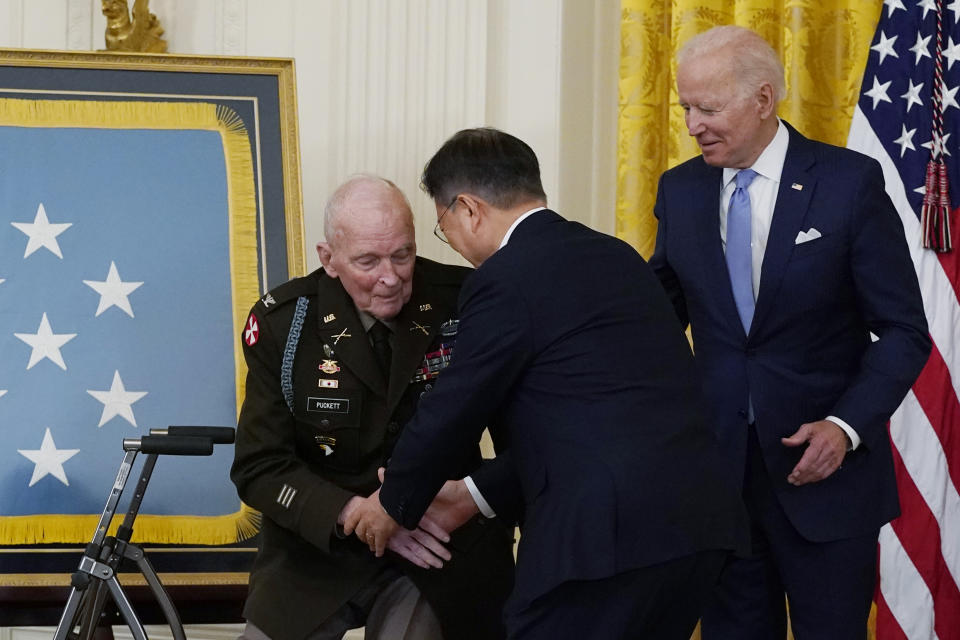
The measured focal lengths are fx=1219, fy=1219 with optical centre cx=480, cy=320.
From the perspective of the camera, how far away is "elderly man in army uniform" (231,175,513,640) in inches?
103

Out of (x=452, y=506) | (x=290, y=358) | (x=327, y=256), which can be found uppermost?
(x=327, y=256)

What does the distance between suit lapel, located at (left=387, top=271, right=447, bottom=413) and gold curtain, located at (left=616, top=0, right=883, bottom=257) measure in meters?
1.04

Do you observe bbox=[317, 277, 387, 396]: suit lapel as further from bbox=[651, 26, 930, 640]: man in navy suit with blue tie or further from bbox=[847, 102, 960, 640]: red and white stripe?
bbox=[847, 102, 960, 640]: red and white stripe

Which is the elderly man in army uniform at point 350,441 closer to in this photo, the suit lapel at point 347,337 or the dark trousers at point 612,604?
the suit lapel at point 347,337

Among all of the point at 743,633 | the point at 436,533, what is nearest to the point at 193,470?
the point at 436,533

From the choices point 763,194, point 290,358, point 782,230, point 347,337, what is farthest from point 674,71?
point 290,358

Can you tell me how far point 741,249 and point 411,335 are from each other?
0.76 meters

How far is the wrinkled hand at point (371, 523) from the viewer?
8.20 ft

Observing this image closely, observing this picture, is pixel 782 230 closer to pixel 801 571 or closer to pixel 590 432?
pixel 801 571

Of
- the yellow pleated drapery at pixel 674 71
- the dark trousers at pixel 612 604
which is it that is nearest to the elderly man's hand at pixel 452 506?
the dark trousers at pixel 612 604

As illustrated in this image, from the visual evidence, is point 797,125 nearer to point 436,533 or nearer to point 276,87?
point 276,87

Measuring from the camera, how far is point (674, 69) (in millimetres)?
3646

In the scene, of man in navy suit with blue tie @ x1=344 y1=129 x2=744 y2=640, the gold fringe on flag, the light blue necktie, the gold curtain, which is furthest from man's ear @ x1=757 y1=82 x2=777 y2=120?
the gold fringe on flag

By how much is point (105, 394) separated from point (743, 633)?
183 cm
